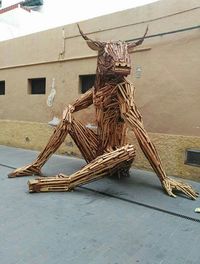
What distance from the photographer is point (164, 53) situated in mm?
3711

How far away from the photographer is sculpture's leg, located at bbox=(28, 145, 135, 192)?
8.73 ft

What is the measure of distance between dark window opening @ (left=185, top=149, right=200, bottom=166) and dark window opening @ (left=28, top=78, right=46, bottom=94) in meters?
3.00

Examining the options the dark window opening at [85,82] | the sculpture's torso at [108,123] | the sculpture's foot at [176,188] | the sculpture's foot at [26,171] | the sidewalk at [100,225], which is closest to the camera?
the sidewalk at [100,225]

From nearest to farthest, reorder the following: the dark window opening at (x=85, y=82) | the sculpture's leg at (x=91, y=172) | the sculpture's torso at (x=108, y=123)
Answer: the sculpture's leg at (x=91, y=172) < the sculpture's torso at (x=108, y=123) < the dark window opening at (x=85, y=82)

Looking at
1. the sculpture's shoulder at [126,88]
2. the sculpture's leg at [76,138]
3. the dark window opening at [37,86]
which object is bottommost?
the sculpture's leg at [76,138]

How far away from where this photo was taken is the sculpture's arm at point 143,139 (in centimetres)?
280

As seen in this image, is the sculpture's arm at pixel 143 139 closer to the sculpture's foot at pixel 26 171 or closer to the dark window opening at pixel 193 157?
the dark window opening at pixel 193 157

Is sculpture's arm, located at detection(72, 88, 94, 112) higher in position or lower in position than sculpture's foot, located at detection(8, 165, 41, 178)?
higher

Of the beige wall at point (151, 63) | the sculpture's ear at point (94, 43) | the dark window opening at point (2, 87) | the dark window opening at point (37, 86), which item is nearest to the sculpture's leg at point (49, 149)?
the sculpture's ear at point (94, 43)

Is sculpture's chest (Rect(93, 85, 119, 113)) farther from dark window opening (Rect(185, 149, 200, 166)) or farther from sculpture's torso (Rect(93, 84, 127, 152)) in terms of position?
dark window opening (Rect(185, 149, 200, 166))

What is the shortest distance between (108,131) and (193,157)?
1.12m

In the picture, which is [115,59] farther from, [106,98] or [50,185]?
[50,185]

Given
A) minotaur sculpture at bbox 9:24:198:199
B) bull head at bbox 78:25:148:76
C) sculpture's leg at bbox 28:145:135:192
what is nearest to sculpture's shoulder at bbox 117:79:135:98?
minotaur sculpture at bbox 9:24:198:199

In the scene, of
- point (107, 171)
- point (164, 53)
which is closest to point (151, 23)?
point (164, 53)
